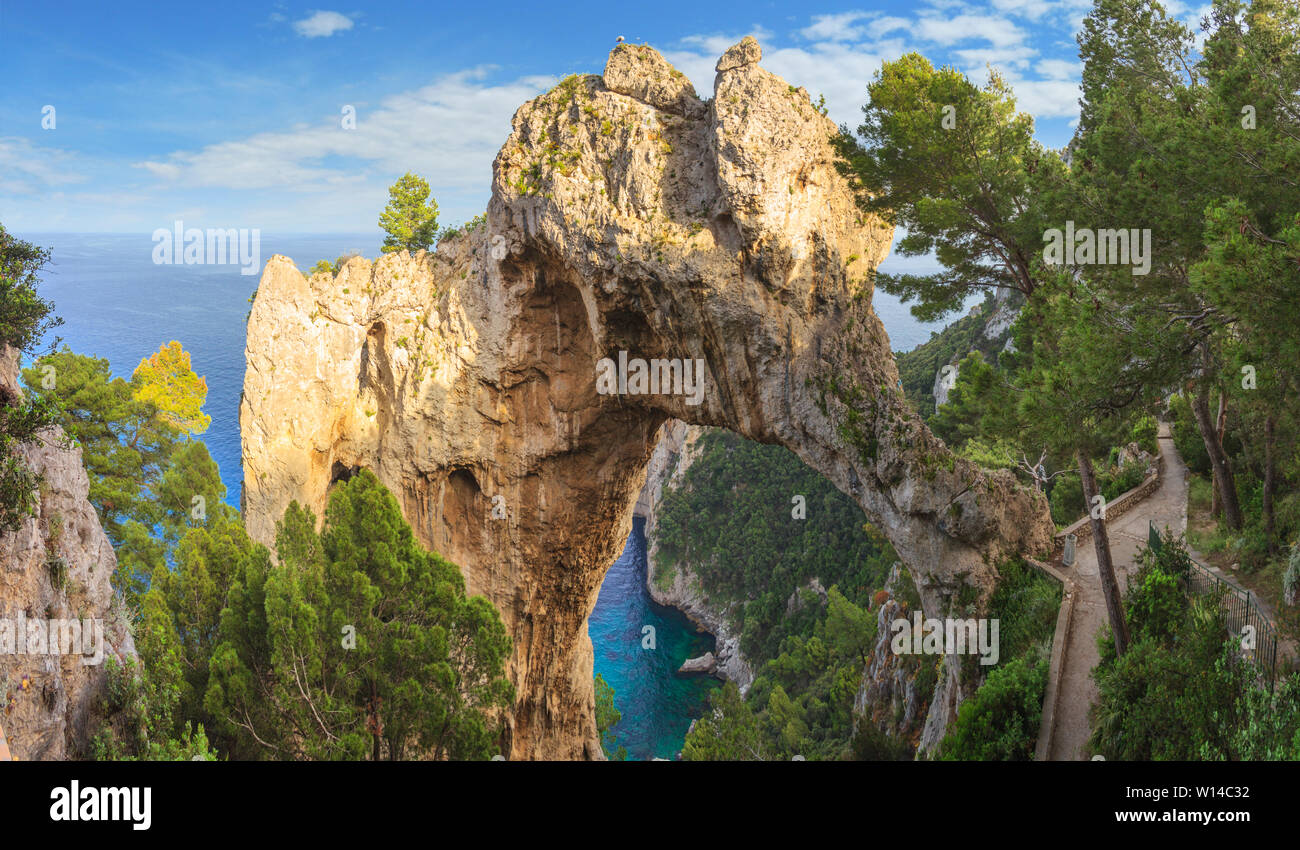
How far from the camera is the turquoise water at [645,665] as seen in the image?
170 ft

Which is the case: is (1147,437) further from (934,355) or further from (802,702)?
(934,355)

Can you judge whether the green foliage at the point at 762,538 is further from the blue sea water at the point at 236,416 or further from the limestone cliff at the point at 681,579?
the blue sea water at the point at 236,416

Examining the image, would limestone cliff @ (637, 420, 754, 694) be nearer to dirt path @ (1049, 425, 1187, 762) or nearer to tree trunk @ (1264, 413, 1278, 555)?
dirt path @ (1049, 425, 1187, 762)

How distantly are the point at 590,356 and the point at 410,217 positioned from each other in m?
11.7

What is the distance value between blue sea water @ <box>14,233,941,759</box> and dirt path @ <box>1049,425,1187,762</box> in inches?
316

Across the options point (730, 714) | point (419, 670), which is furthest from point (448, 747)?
point (730, 714)

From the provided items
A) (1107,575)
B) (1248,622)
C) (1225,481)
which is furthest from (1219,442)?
(1248,622)

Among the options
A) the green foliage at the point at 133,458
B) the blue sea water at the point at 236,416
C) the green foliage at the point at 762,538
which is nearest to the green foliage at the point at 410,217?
the blue sea water at the point at 236,416

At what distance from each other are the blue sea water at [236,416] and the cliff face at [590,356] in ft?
13.6

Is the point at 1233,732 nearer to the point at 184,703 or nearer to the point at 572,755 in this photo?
the point at 184,703

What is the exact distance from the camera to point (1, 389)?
12555 millimetres

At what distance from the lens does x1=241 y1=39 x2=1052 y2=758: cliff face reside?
18047 mm

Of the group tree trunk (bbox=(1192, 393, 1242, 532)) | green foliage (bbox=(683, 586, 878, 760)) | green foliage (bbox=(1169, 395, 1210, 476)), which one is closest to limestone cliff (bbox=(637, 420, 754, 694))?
green foliage (bbox=(683, 586, 878, 760))

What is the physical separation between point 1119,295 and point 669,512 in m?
62.7
